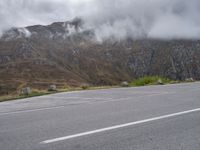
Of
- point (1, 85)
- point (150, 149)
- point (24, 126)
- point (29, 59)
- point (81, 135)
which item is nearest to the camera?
point (150, 149)

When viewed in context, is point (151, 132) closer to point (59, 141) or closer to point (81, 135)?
point (81, 135)

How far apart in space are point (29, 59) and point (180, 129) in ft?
623

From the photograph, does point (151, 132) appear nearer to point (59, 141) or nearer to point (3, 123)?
point (59, 141)

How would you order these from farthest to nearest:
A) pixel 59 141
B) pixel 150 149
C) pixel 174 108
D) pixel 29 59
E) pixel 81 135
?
1. pixel 29 59
2. pixel 174 108
3. pixel 81 135
4. pixel 59 141
5. pixel 150 149

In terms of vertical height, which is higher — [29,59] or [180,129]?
[29,59]

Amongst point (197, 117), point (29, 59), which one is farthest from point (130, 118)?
point (29, 59)

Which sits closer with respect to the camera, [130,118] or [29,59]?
[130,118]

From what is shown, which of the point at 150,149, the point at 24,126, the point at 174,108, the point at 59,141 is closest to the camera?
the point at 150,149

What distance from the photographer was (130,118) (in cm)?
858

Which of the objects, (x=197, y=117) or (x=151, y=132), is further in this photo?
(x=197, y=117)

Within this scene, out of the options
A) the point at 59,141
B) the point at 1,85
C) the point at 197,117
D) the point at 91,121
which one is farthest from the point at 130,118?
the point at 1,85

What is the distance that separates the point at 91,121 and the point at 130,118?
967mm

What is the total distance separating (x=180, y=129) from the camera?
698 cm

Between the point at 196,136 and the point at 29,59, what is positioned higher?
the point at 29,59
